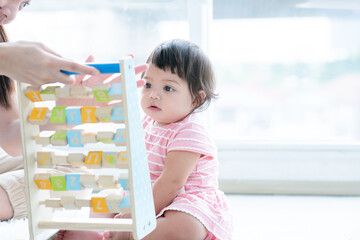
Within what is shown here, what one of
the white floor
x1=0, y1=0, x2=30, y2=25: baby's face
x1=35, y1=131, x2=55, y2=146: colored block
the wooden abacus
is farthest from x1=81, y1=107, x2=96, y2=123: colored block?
the white floor

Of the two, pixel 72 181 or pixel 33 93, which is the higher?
pixel 33 93

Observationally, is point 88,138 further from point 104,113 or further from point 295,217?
point 295,217

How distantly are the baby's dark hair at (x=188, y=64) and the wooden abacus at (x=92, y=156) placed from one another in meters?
0.31

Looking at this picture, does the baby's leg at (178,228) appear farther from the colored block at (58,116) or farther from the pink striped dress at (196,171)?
the colored block at (58,116)

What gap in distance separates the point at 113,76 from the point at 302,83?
119cm

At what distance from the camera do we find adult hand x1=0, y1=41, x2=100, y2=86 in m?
1.04

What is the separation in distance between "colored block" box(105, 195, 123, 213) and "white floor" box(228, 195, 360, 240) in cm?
52

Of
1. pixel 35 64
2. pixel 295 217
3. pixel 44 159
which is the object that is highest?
pixel 35 64

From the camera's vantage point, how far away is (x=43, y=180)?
118cm

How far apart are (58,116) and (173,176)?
35cm

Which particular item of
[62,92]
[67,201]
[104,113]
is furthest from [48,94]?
[67,201]

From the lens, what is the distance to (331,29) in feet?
7.00

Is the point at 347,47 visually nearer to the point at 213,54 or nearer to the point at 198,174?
the point at 213,54

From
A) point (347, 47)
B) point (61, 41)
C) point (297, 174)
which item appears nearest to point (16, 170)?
point (61, 41)
